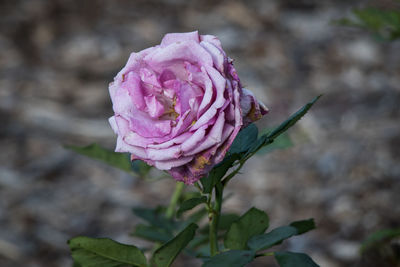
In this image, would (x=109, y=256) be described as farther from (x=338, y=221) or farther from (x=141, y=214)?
(x=338, y=221)

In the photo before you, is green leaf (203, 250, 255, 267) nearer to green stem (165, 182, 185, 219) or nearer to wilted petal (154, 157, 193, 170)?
wilted petal (154, 157, 193, 170)

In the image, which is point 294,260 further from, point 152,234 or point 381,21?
point 381,21

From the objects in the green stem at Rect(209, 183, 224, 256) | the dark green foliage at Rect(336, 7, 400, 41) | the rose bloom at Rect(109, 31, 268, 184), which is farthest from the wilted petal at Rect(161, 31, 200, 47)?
the dark green foliage at Rect(336, 7, 400, 41)

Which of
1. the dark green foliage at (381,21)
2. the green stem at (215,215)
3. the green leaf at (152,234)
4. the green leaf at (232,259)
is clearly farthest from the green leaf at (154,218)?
the dark green foliage at (381,21)

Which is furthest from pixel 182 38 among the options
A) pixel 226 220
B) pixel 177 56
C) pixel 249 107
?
pixel 226 220

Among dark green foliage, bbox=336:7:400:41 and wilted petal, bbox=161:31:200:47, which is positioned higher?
wilted petal, bbox=161:31:200:47

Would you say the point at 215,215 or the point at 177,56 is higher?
the point at 177,56

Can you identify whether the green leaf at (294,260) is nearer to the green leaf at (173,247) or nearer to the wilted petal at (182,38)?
the green leaf at (173,247)
